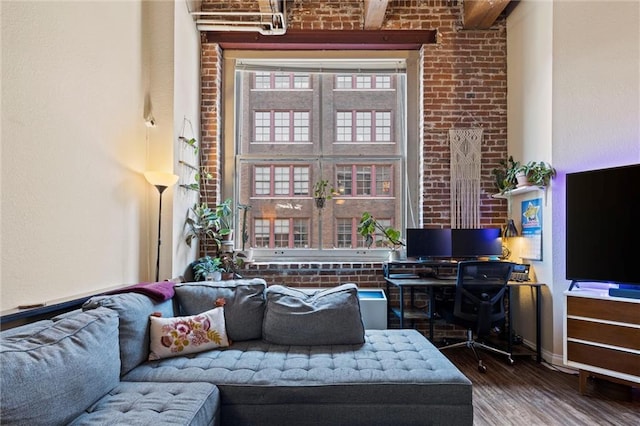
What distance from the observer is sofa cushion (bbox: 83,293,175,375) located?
1.96 metres

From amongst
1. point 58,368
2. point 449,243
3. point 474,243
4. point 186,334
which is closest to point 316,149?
point 449,243

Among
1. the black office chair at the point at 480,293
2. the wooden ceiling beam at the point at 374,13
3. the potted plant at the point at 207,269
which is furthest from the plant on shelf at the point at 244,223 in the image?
the wooden ceiling beam at the point at 374,13

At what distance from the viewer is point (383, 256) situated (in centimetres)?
414

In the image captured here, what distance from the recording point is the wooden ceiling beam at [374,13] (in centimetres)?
360

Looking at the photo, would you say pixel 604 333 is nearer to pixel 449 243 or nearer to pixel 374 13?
pixel 449 243

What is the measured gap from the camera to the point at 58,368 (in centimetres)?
142

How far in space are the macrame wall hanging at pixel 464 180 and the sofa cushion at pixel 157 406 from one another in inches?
121

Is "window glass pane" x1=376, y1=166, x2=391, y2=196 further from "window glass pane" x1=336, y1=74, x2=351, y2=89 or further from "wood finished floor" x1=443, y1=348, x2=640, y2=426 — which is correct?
"wood finished floor" x1=443, y1=348, x2=640, y2=426

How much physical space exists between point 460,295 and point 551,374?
94 centimetres

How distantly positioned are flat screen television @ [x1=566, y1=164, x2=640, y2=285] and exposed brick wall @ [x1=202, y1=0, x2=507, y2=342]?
1041 mm

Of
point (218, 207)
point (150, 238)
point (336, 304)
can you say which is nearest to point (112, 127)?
point (150, 238)

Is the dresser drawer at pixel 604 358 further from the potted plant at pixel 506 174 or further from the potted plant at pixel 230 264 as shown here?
the potted plant at pixel 230 264

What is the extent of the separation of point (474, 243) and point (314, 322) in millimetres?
2143

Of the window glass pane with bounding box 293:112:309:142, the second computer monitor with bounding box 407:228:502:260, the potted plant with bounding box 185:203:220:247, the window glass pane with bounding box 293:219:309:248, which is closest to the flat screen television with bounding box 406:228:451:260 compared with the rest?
the second computer monitor with bounding box 407:228:502:260
